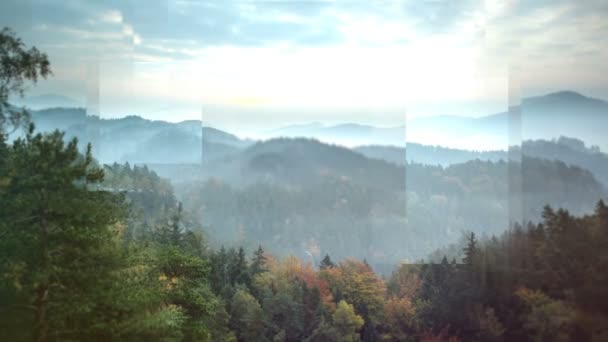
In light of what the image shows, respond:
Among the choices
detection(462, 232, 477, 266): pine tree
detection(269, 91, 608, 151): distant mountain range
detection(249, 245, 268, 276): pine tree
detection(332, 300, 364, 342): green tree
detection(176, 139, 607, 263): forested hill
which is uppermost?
detection(269, 91, 608, 151): distant mountain range

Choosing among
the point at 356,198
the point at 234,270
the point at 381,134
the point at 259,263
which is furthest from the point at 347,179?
the point at 234,270

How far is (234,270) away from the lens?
38.6 ft

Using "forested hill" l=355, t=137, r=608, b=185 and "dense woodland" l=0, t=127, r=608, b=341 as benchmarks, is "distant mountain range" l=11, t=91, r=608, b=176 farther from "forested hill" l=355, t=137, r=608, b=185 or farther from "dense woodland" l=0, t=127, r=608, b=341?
"dense woodland" l=0, t=127, r=608, b=341

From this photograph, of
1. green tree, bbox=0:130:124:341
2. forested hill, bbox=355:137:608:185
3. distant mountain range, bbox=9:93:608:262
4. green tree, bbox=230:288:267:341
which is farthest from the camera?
green tree, bbox=230:288:267:341

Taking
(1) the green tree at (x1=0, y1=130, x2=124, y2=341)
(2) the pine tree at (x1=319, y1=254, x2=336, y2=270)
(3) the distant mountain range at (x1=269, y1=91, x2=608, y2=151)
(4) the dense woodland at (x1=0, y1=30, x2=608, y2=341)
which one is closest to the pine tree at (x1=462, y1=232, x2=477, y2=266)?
(4) the dense woodland at (x1=0, y1=30, x2=608, y2=341)

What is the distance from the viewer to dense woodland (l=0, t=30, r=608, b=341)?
7043 millimetres

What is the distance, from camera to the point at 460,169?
37.0 ft

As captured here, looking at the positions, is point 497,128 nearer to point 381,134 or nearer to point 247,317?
point 381,134

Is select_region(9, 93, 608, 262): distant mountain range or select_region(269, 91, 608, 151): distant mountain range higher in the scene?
select_region(269, 91, 608, 151): distant mountain range

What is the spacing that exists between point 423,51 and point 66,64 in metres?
6.16

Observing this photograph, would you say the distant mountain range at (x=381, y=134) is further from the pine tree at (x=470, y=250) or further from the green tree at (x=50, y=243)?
the green tree at (x=50, y=243)

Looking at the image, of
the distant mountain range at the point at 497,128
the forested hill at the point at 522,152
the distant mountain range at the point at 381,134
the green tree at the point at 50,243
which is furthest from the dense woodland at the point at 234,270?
the distant mountain range at the point at 497,128

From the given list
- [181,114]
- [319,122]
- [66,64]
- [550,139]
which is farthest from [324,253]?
Answer: [66,64]

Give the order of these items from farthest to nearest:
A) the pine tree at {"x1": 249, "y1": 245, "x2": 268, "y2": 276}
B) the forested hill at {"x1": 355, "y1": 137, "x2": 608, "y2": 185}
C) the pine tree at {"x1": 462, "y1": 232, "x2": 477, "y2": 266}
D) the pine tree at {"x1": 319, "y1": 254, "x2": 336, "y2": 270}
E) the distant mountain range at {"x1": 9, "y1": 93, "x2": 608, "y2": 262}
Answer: the pine tree at {"x1": 249, "y1": 245, "x2": 268, "y2": 276}
the pine tree at {"x1": 319, "y1": 254, "x2": 336, "y2": 270}
the pine tree at {"x1": 462, "y1": 232, "x2": 477, "y2": 266}
the distant mountain range at {"x1": 9, "y1": 93, "x2": 608, "y2": 262}
the forested hill at {"x1": 355, "y1": 137, "x2": 608, "y2": 185}
